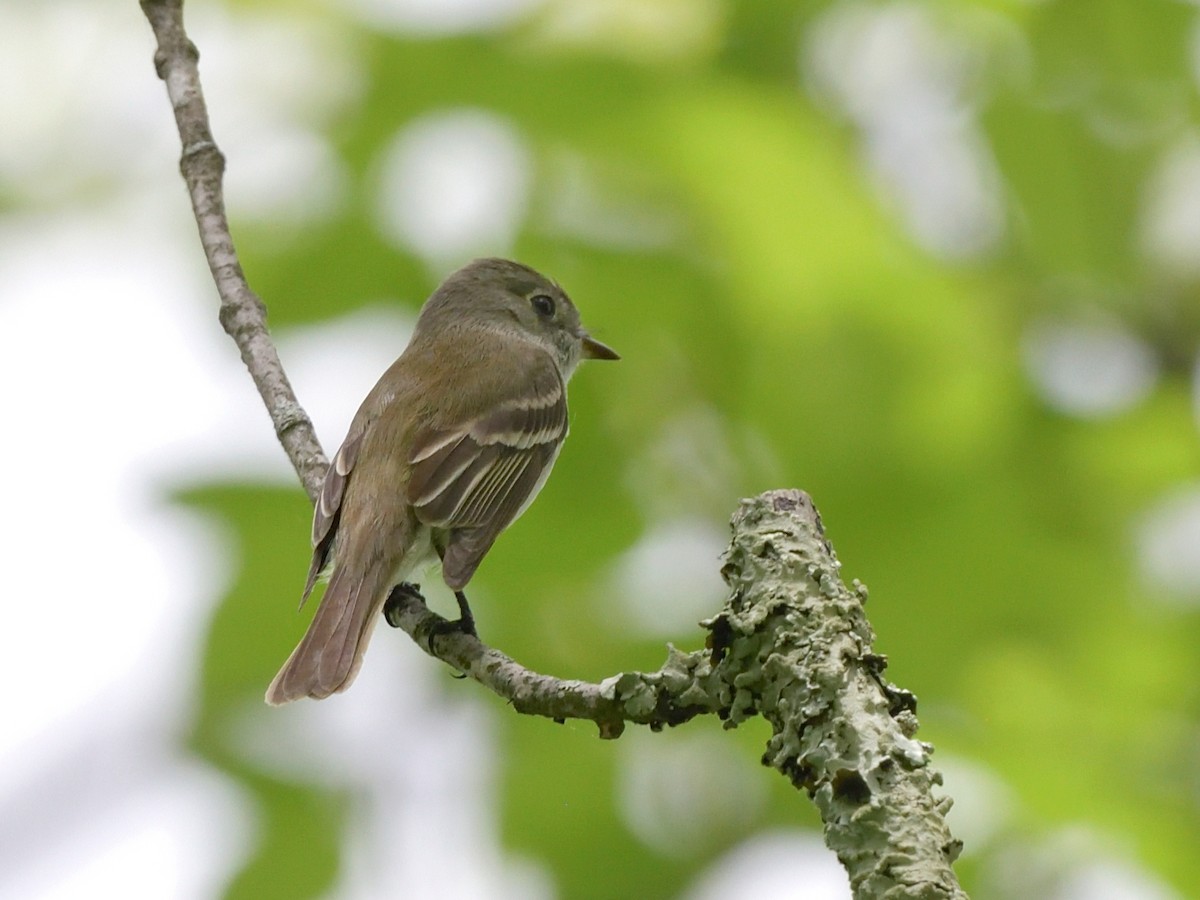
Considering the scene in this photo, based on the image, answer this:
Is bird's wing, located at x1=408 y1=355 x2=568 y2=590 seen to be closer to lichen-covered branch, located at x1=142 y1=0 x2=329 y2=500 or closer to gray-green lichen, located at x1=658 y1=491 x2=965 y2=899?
lichen-covered branch, located at x1=142 y1=0 x2=329 y2=500

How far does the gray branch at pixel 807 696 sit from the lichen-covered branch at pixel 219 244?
106 centimetres

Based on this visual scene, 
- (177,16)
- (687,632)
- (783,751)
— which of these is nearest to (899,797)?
(783,751)

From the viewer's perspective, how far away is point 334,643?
3826 millimetres

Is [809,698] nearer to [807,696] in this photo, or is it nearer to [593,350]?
[807,696]

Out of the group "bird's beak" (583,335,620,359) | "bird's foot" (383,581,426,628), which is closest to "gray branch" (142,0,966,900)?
"bird's foot" (383,581,426,628)

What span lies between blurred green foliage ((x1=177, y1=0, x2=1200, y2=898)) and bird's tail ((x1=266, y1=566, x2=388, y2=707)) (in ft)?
0.32

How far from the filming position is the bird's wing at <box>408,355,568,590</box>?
13.4ft

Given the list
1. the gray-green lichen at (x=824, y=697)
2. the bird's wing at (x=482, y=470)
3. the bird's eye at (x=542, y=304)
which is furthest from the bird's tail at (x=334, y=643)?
the bird's eye at (x=542, y=304)

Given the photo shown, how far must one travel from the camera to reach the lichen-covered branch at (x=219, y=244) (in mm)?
3766

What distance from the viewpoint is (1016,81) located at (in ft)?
11.8

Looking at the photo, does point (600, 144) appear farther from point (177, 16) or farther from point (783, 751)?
point (783, 751)

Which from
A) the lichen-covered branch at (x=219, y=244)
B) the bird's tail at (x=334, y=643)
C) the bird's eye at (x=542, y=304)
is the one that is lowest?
the bird's tail at (x=334, y=643)

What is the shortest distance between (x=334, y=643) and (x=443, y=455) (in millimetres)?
1017

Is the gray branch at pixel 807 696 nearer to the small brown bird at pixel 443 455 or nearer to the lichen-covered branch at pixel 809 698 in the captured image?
the lichen-covered branch at pixel 809 698
